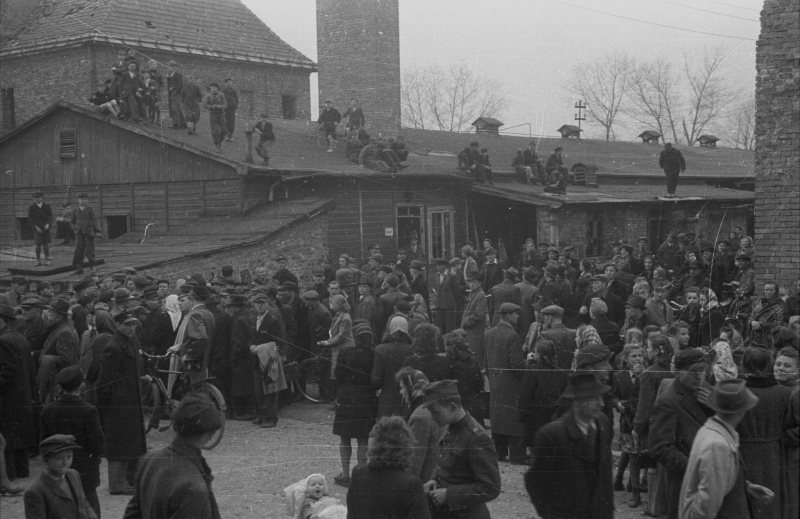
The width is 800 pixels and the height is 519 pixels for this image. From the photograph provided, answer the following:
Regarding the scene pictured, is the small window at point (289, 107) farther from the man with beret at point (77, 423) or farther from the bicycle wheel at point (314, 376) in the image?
the man with beret at point (77, 423)

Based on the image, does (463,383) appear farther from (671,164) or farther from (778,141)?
(671,164)

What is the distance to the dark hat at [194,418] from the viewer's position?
Result: 15.6ft

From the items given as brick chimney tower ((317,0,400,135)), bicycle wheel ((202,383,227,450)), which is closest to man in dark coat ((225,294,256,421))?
bicycle wheel ((202,383,227,450))

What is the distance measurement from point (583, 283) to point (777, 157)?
3442 millimetres

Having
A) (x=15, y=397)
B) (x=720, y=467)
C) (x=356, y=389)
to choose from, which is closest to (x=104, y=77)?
(x=15, y=397)

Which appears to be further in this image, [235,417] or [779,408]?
[235,417]

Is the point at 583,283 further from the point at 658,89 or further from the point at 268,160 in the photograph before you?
the point at 658,89

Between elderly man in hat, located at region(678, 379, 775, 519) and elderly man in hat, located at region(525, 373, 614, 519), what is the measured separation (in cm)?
48

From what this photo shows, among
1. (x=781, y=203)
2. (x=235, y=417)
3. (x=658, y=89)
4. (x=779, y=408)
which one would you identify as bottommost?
(x=235, y=417)

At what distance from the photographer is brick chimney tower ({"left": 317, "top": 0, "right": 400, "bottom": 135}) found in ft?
113

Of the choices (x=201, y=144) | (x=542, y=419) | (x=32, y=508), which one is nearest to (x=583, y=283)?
(x=542, y=419)

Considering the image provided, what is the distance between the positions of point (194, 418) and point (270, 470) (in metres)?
5.04

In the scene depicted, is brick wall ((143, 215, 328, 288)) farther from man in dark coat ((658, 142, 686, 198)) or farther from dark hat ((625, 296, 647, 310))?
man in dark coat ((658, 142, 686, 198))

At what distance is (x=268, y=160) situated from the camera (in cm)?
2295
